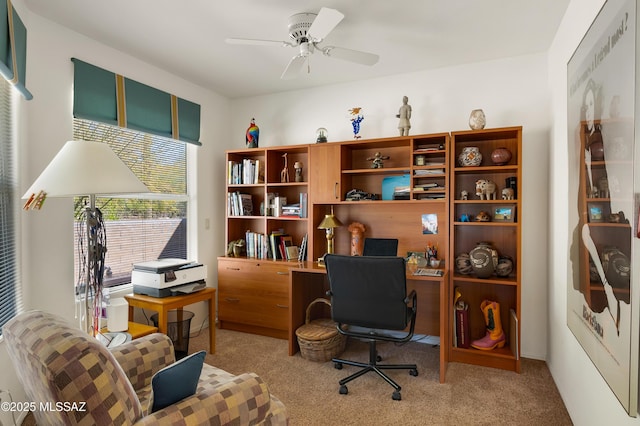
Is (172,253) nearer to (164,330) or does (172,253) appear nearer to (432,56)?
(164,330)

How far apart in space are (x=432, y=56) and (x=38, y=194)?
9.74 ft

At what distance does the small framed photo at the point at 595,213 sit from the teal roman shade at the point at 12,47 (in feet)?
9.24

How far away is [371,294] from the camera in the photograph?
2.37 meters

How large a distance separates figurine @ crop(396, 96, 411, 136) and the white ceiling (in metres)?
0.38

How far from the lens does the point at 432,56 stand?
3018mm

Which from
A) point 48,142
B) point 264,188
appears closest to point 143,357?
point 48,142

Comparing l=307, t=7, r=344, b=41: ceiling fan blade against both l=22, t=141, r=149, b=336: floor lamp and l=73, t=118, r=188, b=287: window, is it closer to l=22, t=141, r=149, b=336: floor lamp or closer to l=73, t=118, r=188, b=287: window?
l=22, t=141, r=149, b=336: floor lamp

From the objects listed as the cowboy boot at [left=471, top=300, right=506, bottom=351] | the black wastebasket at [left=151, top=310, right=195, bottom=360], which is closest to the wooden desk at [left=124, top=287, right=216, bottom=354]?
the black wastebasket at [left=151, top=310, right=195, bottom=360]

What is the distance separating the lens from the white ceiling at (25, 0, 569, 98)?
2256 millimetres

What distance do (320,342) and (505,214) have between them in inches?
73.6

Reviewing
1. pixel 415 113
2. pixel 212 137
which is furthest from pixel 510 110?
pixel 212 137

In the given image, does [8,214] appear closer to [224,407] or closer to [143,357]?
[143,357]

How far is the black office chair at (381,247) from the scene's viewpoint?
297 cm

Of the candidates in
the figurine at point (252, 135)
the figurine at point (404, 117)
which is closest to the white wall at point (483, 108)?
the figurine at point (404, 117)
